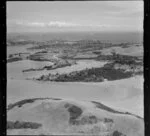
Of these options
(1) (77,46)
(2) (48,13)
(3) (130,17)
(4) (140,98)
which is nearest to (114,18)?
(3) (130,17)

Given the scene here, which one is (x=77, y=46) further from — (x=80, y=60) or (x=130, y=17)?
(x=130, y=17)

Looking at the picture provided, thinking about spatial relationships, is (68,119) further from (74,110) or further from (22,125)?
(22,125)

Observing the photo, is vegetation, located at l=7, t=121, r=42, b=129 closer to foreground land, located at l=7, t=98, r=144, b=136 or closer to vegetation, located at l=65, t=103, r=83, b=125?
foreground land, located at l=7, t=98, r=144, b=136

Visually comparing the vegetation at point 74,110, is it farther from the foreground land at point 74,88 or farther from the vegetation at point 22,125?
the vegetation at point 22,125

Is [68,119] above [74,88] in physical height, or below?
below

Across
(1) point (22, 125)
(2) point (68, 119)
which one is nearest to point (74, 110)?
(2) point (68, 119)

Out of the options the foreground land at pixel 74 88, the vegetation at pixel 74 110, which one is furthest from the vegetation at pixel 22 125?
the vegetation at pixel 74 110

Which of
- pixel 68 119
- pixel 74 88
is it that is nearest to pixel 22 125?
pixel 68 119

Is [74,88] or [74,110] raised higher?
[74,88]

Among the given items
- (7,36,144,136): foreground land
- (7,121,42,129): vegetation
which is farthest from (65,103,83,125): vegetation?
(7,121,42,129): vegetation

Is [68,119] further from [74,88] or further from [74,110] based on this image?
[74,88]

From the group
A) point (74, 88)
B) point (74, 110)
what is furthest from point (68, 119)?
point (74, 88)
